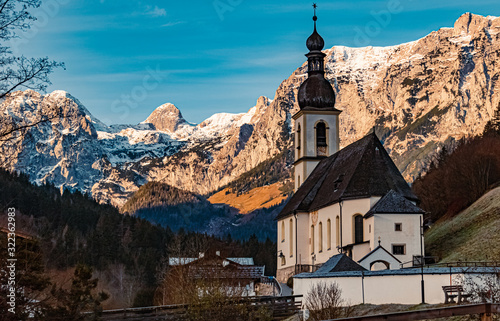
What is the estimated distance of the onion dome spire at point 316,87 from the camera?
77312mm

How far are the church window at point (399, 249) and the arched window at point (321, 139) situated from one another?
23.6 meters

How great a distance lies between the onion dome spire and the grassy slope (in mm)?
16944

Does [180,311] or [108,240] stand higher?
[108,240]

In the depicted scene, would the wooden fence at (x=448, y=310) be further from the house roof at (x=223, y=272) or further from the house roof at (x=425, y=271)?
the house roof at (x=223, y=272)

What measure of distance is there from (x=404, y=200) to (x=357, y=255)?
16.6 ft

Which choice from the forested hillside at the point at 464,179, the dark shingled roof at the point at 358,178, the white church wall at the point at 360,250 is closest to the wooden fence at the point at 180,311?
the white church wall at the point at 360,250

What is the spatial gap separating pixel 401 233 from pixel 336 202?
6687 mm

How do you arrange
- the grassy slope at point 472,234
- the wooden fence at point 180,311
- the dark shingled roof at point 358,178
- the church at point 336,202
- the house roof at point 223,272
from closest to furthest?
the wooden fence at point 180,311 < the grassy slope at point 472,234 < the church at point 336,202 < the house roof at point 223,272 < the dark shingled roof at point 358,178

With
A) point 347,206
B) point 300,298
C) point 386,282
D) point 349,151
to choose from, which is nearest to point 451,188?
point 349,151

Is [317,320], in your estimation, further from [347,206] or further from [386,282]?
[347,206]

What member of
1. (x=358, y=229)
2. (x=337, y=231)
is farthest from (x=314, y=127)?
(x=358, y=229)

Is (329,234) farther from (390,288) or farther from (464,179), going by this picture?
(390,288)

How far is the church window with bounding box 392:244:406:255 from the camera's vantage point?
53.2m

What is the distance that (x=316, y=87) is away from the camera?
77562mm
